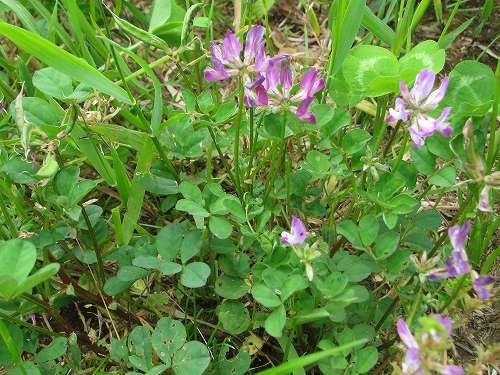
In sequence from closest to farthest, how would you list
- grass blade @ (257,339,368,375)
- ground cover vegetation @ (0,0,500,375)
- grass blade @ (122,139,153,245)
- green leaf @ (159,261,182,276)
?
grass blade @ (257,339,368,375), ground cover vegetation @ (0,0,500,375), green leaf @ (159,261,182,276), grass blade @ (122,139,153,245)

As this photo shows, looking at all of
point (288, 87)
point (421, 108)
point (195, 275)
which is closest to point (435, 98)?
point (421, 108)

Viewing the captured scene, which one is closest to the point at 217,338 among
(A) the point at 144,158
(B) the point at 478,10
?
(A) the point at 144,158

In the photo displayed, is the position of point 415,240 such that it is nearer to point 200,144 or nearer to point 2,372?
point 200,144

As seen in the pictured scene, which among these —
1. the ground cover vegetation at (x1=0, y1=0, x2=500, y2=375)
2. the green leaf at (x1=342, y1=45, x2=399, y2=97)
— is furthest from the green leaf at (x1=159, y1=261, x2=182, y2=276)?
the green leaf at (x1=342, y1=45, x2=399, y2=97)

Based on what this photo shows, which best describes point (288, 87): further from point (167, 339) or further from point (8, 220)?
point (8, 220)

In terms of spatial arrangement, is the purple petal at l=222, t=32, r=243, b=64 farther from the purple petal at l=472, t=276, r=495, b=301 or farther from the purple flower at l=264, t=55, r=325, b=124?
the purple petal at l=472, t=276, r=495, b=301

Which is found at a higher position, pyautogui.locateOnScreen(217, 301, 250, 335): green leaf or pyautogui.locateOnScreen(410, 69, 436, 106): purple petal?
pyautogui.locateOnScreen(410, 69, 436, 106): purple petal

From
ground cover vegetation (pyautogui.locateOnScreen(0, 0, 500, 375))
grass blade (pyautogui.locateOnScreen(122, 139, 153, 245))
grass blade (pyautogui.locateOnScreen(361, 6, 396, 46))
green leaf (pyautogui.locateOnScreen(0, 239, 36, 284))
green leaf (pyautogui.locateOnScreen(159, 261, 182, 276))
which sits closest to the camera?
green leaf (pyautogui.locateOnScreen(0, 239, 36, 284))
